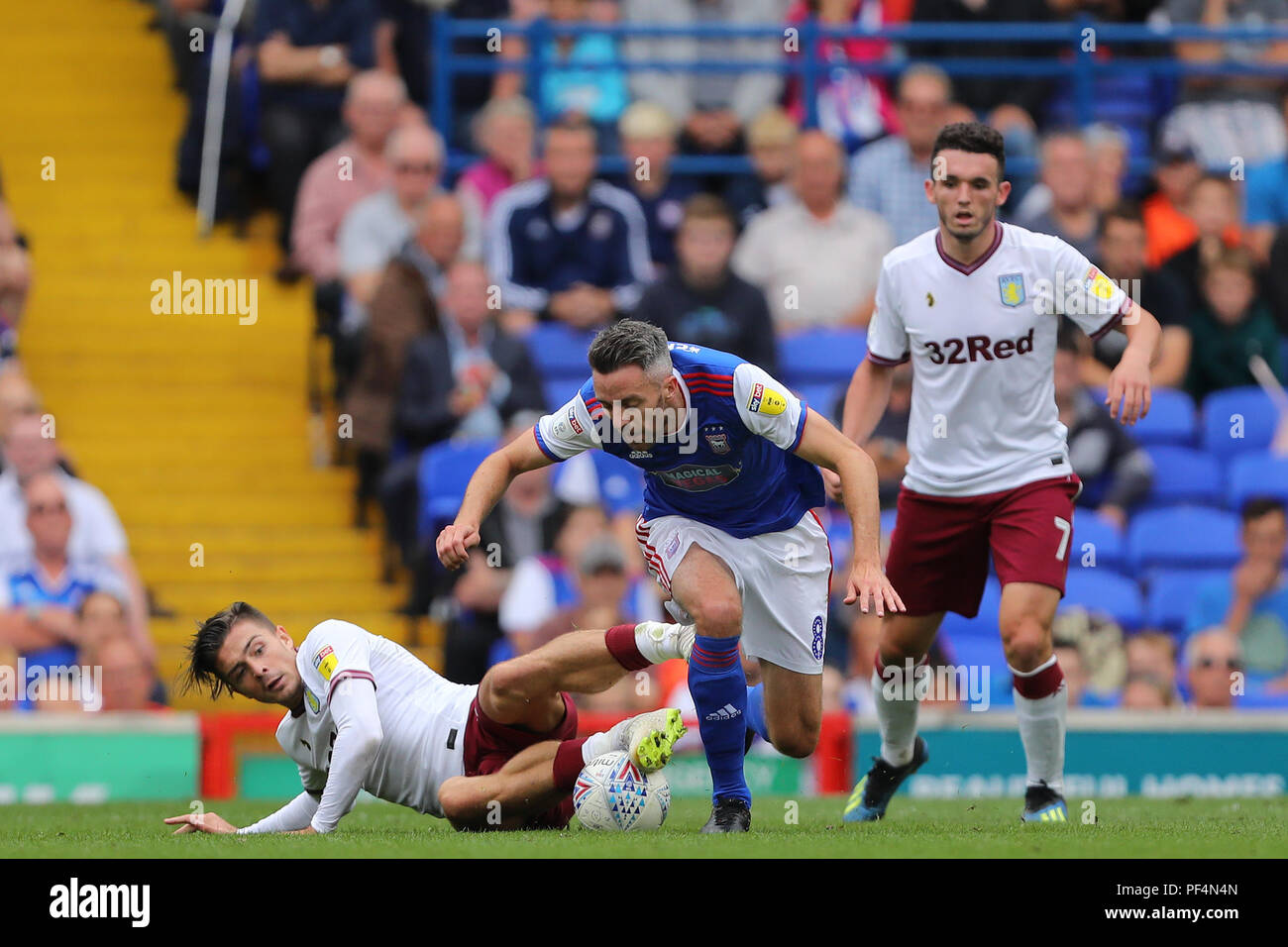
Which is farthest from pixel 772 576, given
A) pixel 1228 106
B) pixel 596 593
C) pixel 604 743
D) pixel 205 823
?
pixel 1228 106

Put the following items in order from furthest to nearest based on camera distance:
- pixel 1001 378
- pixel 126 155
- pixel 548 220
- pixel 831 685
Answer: pixel 126 155, pixel 548 220, pixel 831 685, pixel 1001 378

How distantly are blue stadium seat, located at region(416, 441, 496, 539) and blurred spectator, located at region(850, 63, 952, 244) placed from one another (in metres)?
3.62

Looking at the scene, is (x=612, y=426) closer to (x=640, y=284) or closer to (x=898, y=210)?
(x=640, y=284)

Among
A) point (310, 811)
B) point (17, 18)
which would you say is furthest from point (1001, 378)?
point (17, 18)

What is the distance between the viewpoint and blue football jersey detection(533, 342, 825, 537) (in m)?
7.44

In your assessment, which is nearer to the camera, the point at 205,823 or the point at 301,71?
the point at 205,823

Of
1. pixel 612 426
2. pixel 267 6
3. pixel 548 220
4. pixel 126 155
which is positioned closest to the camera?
pixel 612 426

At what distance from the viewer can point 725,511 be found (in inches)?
308

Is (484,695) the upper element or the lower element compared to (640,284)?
lower

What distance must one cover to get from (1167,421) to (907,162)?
265cm

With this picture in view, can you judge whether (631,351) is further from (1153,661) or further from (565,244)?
(565,244)

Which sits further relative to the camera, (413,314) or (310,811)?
(413,314)

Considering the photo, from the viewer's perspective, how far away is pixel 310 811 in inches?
306

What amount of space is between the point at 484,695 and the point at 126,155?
32.8 feet
